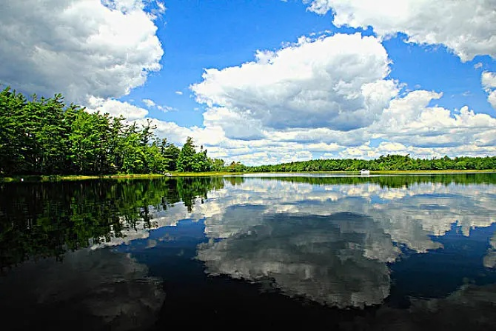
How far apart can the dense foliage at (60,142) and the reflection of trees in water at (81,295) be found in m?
65.2

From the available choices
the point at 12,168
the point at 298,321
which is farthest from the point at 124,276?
the point at 12,168

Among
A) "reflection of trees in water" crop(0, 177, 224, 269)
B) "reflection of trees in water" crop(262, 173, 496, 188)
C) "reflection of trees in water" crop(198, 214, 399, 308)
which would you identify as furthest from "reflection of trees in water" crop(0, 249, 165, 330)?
"reflection of trees in water" crop(262, 173, 496, 188)

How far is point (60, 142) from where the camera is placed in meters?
78.8

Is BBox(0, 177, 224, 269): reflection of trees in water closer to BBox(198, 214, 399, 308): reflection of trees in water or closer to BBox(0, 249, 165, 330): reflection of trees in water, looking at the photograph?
BBox(0, 249, 165, 330): reflection of trees in water

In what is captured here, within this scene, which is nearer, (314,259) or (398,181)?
(314,259)

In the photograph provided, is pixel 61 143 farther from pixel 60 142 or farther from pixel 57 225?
pixel 57 225

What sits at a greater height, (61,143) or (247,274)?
(61,143)

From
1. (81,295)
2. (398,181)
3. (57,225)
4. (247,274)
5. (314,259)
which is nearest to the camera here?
(81,295)

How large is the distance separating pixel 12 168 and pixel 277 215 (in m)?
75.8

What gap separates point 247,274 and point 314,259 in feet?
11.5

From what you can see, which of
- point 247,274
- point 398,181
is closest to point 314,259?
point 247,274

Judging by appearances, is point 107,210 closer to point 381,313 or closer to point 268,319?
point 268,319

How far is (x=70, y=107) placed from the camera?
9738cm

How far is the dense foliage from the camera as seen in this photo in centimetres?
6812
